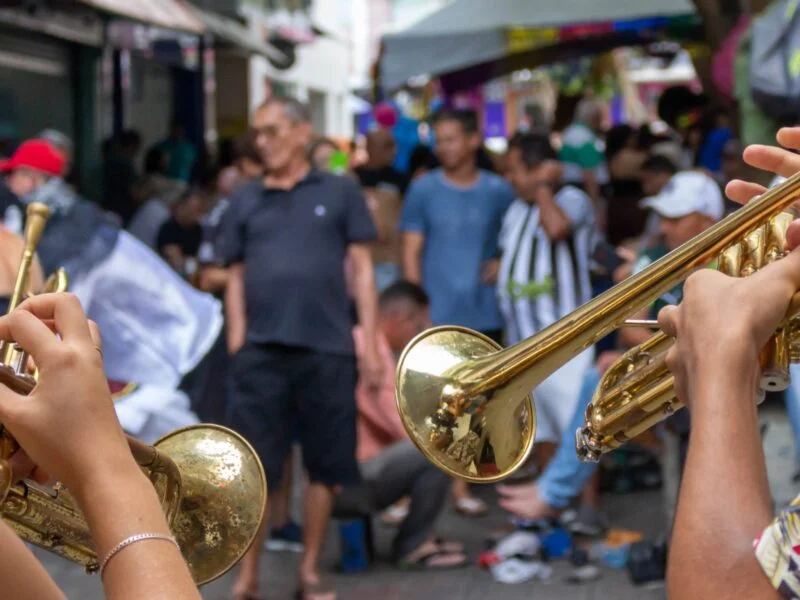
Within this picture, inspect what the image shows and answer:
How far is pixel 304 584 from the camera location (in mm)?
5344

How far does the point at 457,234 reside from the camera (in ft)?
21.6

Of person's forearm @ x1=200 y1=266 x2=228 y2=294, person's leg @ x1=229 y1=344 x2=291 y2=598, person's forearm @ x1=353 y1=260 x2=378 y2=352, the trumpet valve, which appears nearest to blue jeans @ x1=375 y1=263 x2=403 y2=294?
person's forearm @ x1=200 y1=266 x2=228 y2=294

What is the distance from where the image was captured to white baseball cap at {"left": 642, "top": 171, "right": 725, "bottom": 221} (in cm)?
527

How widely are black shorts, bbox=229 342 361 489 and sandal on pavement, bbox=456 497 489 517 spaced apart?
1438mm

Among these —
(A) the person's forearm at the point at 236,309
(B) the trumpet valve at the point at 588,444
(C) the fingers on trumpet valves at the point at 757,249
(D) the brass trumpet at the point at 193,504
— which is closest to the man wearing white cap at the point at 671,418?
(A) the person's forearm at the point at 236,309

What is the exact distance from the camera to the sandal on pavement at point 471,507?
6629 millimetres

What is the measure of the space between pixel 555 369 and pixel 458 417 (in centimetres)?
17

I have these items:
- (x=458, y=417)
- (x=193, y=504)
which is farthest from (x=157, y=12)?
(x=193, y=504)

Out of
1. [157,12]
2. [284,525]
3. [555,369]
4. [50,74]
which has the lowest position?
[284,525]

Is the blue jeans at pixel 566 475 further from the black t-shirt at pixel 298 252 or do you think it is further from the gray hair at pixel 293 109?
the gray hair at pixel 293 109

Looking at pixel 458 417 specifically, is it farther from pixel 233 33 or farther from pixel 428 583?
pixel 233 33

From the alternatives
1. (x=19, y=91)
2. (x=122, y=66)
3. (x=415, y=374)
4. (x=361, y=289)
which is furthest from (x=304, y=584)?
(x=122, y=66)

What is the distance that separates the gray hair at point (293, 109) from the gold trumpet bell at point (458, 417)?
3493mm

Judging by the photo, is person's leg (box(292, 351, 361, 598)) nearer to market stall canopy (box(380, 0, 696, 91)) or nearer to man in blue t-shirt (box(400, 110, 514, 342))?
man in blue t-shirt (box(400, 110, 514, 342))
